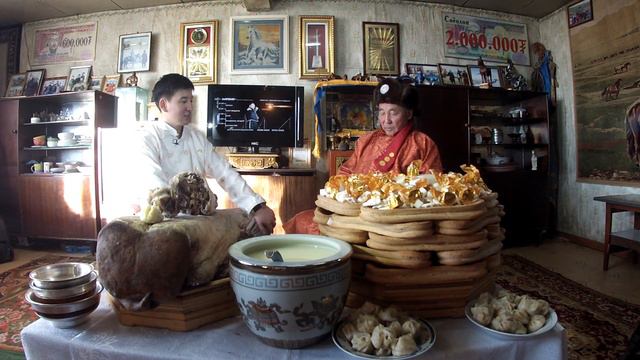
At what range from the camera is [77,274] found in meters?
0.79

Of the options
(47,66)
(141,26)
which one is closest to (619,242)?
(141,26)

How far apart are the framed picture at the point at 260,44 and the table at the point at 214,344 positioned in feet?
14.7

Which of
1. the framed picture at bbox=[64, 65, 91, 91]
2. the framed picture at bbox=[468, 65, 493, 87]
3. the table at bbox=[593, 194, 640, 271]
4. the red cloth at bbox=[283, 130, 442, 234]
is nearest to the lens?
the red cloth at bbox=[283, 130, 442, 234]

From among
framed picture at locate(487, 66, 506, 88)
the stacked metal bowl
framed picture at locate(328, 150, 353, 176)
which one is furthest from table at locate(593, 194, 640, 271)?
the stacked metal bowl

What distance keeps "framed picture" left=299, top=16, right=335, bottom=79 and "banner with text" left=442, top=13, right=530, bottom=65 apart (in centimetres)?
179

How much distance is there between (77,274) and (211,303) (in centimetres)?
35

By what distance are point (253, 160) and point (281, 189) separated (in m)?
0.60

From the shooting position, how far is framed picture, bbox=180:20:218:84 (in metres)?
4.75

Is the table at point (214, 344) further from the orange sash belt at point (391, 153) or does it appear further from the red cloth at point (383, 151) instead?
the orange sash belt at point (391, 153)

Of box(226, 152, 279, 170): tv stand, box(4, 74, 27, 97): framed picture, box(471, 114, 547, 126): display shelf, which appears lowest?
box(226, 152, 279, 170): tv stand

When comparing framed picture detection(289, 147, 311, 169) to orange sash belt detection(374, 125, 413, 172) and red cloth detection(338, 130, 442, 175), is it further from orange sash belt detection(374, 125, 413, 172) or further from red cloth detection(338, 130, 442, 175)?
orange sash belt detection(374, 125, 413, 172)

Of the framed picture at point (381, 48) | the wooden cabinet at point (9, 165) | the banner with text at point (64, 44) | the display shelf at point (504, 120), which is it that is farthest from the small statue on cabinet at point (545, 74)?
the wooden cabinet at point (9, 165)

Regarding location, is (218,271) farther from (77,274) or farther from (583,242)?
(583,242)

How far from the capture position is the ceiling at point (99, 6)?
4.70 m
